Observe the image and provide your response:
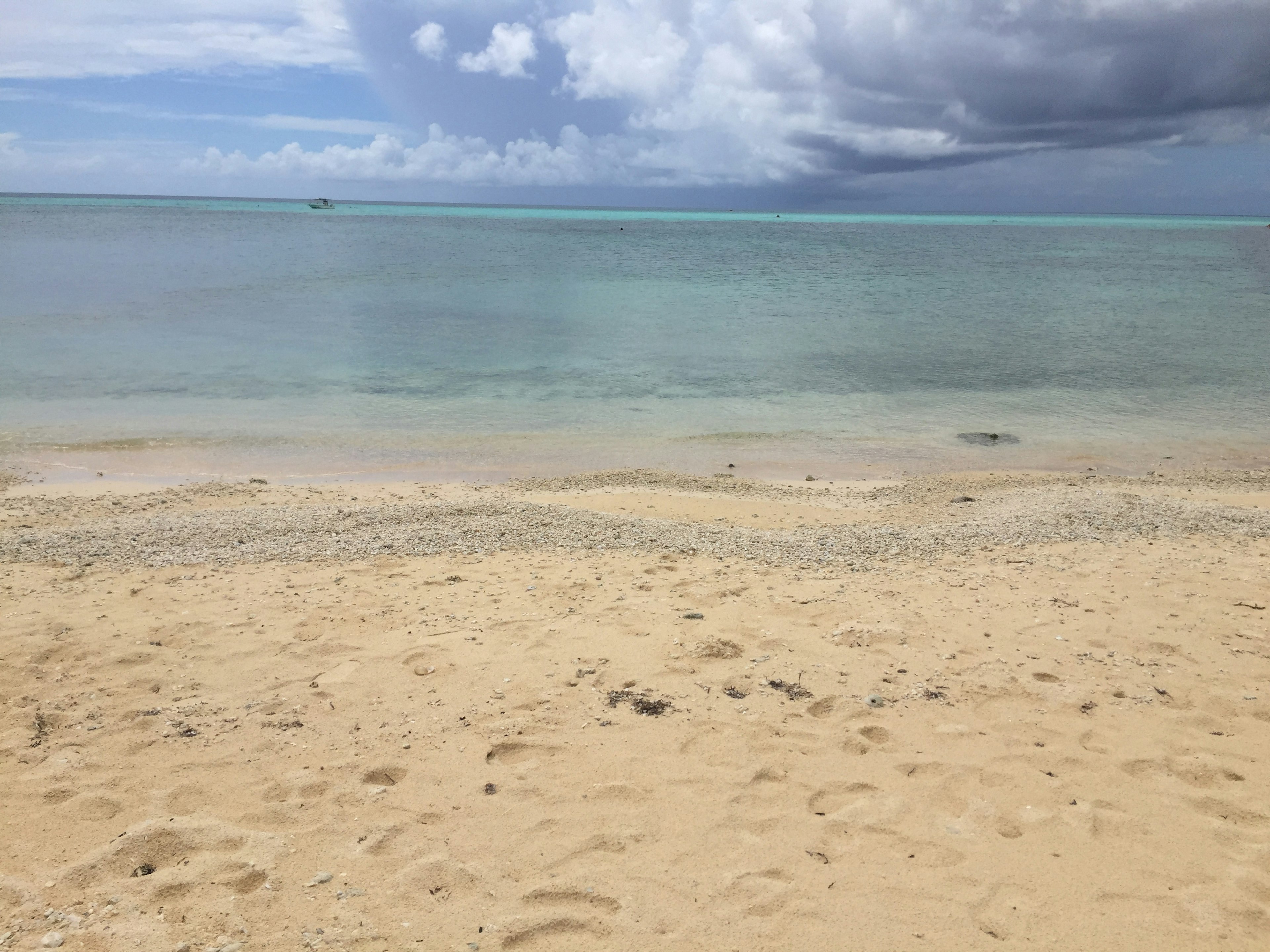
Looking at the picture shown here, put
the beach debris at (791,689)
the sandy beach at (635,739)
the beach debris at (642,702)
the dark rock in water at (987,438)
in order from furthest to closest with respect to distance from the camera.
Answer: the dark rock in water at (987,438), the beach debris at (791,689), the beach debris at (642,702), the sandy beach at (635,739)

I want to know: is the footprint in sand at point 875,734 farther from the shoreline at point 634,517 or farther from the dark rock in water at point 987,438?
the dark rock in water at point 987,438

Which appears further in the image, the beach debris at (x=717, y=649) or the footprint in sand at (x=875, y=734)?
the beach debris at (x=717, y=649)

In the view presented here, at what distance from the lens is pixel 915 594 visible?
6047mm

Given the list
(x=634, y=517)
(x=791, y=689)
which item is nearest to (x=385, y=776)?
(x=791, y=689)

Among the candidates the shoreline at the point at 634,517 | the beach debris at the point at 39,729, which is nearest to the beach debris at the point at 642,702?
the shoreline at the point at 634,517

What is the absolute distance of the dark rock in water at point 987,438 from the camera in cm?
1300

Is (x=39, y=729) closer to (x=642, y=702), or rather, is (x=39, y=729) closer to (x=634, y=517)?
(x=642, y=702)

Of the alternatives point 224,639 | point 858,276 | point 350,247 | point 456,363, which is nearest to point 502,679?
point 224,639

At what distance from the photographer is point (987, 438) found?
13.2 m

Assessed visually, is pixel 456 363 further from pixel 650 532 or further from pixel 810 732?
pixel 810 732

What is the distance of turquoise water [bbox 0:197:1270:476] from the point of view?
41.0 feet

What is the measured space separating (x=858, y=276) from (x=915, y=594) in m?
36.3

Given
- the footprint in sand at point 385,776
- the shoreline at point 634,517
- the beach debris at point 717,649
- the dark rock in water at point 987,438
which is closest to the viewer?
the footprint in sand at point 385,776

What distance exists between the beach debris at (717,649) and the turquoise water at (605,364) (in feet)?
21.4
